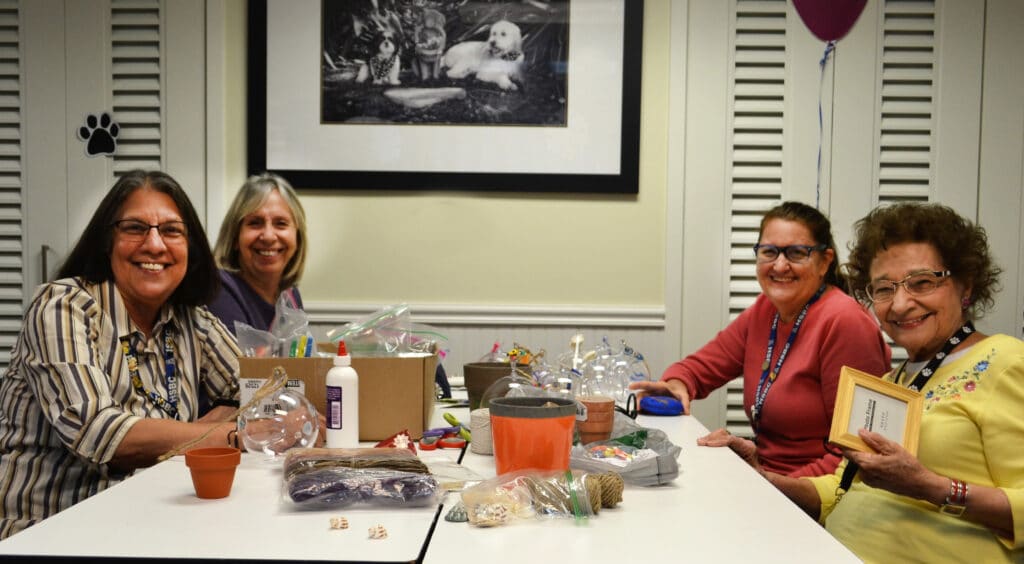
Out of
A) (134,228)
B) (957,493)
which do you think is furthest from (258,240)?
(957,493)

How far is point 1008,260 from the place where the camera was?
323 cm

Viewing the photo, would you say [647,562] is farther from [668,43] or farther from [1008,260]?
[1008,260]

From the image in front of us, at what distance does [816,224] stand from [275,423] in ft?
5.24

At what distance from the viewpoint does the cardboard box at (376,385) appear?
63.9 inches

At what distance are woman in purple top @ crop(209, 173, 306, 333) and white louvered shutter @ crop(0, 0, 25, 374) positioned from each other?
1.28m

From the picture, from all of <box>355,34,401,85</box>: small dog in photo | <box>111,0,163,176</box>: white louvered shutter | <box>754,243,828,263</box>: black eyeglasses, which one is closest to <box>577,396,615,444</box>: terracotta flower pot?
<box>754,243,828,263</box>: black eyeglasses

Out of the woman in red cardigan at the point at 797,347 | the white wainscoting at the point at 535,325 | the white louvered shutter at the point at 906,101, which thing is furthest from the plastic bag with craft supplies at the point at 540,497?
the white louvered shutter at the point at 906,101

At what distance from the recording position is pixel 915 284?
59.7 inches

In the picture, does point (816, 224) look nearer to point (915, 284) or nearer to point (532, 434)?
point (915, 284)

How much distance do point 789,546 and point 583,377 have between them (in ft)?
3.77

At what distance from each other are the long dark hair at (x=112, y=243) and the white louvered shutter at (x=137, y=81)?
1.58 m

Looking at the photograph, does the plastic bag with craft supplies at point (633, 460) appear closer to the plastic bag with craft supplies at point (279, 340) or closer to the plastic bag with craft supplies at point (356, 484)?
the plastic bag with craft supplies at point (356, 484)

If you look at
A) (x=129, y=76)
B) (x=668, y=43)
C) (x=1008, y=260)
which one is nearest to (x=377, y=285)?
(x=129, y=76)

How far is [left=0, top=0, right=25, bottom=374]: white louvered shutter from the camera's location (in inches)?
129
